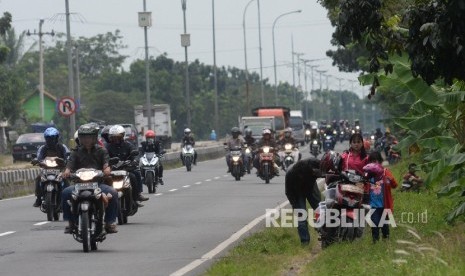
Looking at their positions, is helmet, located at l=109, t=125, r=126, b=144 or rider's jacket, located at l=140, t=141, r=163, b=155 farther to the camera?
rider's jacket, located at l=140, t=141, r=163, b=155

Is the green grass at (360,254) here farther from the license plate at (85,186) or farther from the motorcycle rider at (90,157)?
the license plate at (85,186)

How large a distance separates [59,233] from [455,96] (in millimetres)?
6331

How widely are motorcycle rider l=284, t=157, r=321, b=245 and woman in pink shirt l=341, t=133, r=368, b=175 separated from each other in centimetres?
47

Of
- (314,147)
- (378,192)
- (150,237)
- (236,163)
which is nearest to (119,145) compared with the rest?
(150,237)

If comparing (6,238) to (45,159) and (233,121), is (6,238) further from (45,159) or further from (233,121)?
(233,121)

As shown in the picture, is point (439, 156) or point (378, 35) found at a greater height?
point (378, 35)

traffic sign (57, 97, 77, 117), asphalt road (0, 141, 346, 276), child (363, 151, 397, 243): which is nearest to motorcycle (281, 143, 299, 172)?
traffic sign (57, 97, 77, 117)

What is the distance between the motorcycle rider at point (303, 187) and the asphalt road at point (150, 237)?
1.05 metres

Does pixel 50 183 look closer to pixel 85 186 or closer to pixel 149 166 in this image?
pixel 85 186

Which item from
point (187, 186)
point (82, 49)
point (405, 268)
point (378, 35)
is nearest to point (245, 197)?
point (187, 186)

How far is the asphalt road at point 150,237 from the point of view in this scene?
15.6m

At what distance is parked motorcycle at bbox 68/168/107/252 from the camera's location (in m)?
17.2

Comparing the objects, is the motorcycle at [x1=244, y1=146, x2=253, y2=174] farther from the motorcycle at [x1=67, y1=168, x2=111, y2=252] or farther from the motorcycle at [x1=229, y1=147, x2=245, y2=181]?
the motorcycle at [x1=67, y1=168, x2=111, y2=252]

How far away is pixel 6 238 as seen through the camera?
1997 centimetres
